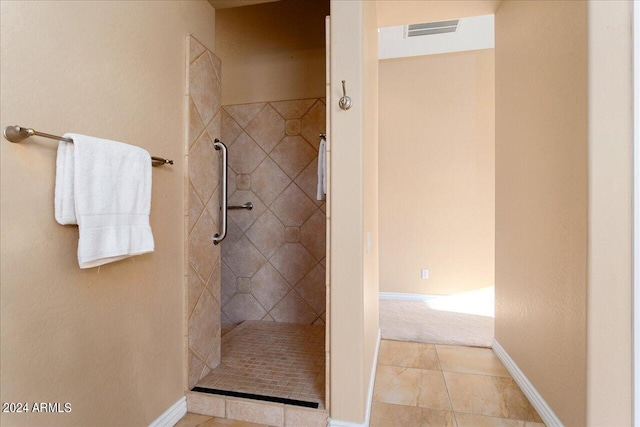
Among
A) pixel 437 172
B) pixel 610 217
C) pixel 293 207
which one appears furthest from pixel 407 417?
pixel 437 172

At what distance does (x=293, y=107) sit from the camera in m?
2.80

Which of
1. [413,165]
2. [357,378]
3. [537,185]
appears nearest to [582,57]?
[537,185]

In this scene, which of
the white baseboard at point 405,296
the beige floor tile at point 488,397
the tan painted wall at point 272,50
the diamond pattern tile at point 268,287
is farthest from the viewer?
the white baseboard at point 405,296

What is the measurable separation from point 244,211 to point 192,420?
1.64 m

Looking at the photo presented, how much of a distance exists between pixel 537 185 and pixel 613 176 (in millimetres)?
468

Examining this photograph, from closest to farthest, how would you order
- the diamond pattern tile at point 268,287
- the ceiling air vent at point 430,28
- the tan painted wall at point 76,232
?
the tan painted wall at point 76,232 → the diamond pattern tile at point 268,287 → the ceiling air vent at point 430,28

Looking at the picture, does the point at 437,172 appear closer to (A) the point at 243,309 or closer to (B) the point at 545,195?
(B) the point at 545,195

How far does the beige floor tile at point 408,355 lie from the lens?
232cm

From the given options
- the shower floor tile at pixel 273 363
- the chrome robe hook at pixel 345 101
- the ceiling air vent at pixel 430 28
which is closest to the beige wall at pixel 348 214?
the chrome robe hook at pixel 345 101

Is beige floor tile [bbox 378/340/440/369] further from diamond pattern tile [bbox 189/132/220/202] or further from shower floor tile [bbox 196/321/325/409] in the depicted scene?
diamond pattern tile [bbox 189/132/220/202]

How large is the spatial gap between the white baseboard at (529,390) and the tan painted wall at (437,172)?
166 cm

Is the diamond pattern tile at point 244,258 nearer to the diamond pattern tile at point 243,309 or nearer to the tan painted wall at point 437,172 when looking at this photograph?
the diamond pattern tile at point 243,309

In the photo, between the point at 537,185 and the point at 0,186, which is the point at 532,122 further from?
the point at 0,186

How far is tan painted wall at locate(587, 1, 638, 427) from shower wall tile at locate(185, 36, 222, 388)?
1.82 metres
